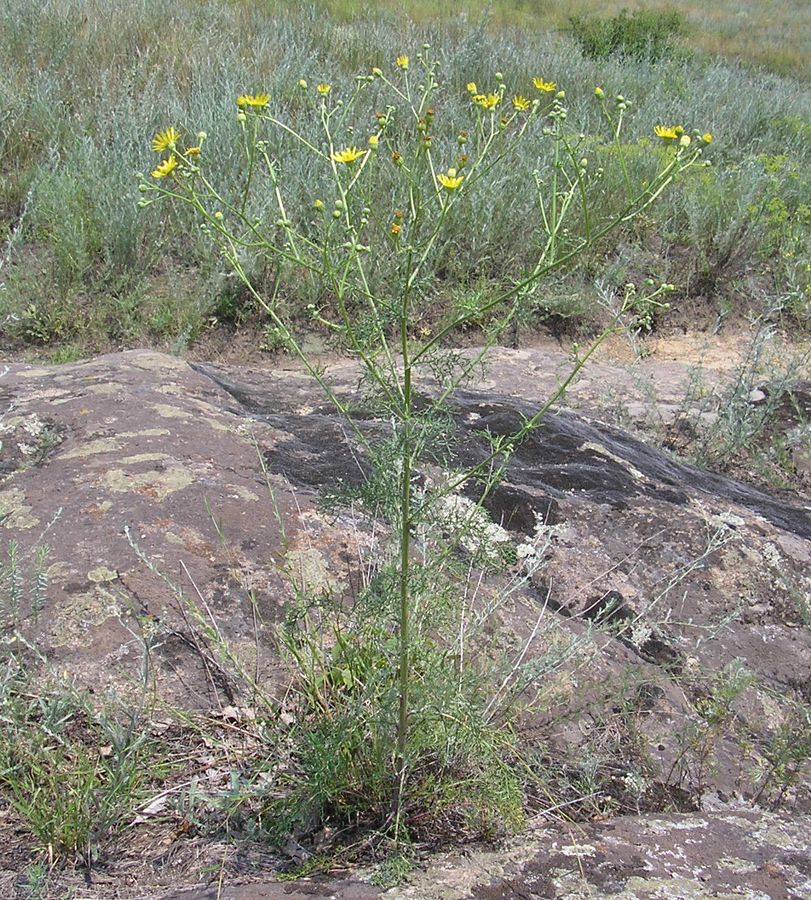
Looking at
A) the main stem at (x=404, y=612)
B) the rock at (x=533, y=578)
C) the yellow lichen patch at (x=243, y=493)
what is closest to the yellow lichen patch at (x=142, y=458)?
the rock at (x=533, y=578)

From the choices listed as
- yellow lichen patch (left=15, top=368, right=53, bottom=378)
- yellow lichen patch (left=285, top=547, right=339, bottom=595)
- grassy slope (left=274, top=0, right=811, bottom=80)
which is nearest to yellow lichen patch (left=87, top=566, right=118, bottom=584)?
yellow lichen patch (left=285, top=547, right=339, bottom=595)

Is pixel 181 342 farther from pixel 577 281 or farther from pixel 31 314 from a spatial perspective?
pixel 577 281

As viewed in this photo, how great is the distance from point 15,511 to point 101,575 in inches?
12.2

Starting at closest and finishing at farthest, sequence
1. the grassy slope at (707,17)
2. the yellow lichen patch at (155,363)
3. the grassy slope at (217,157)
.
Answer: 1. the yellow lichen patch at (155,363)
2. the grassy slope at (217,157)
3. the grassy slope at (707,17)

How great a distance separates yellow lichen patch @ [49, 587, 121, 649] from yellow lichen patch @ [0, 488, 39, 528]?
0.27 m

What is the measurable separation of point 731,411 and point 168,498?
2573 mm

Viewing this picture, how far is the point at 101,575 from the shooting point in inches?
71.6

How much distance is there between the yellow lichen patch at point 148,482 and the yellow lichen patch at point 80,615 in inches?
12.9

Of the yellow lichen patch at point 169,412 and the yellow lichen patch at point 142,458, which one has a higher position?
the yellow lichen patch at point 142,458

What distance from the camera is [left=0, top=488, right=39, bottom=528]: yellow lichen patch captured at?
192cm

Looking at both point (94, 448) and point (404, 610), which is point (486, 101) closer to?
point (404, 610)

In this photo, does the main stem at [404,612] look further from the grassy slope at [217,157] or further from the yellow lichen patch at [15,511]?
the grassy slope at [217,157]

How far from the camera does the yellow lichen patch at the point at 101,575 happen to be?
1807 millimetres

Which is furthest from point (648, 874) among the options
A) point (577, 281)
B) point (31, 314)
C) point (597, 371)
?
point (577, 281)
